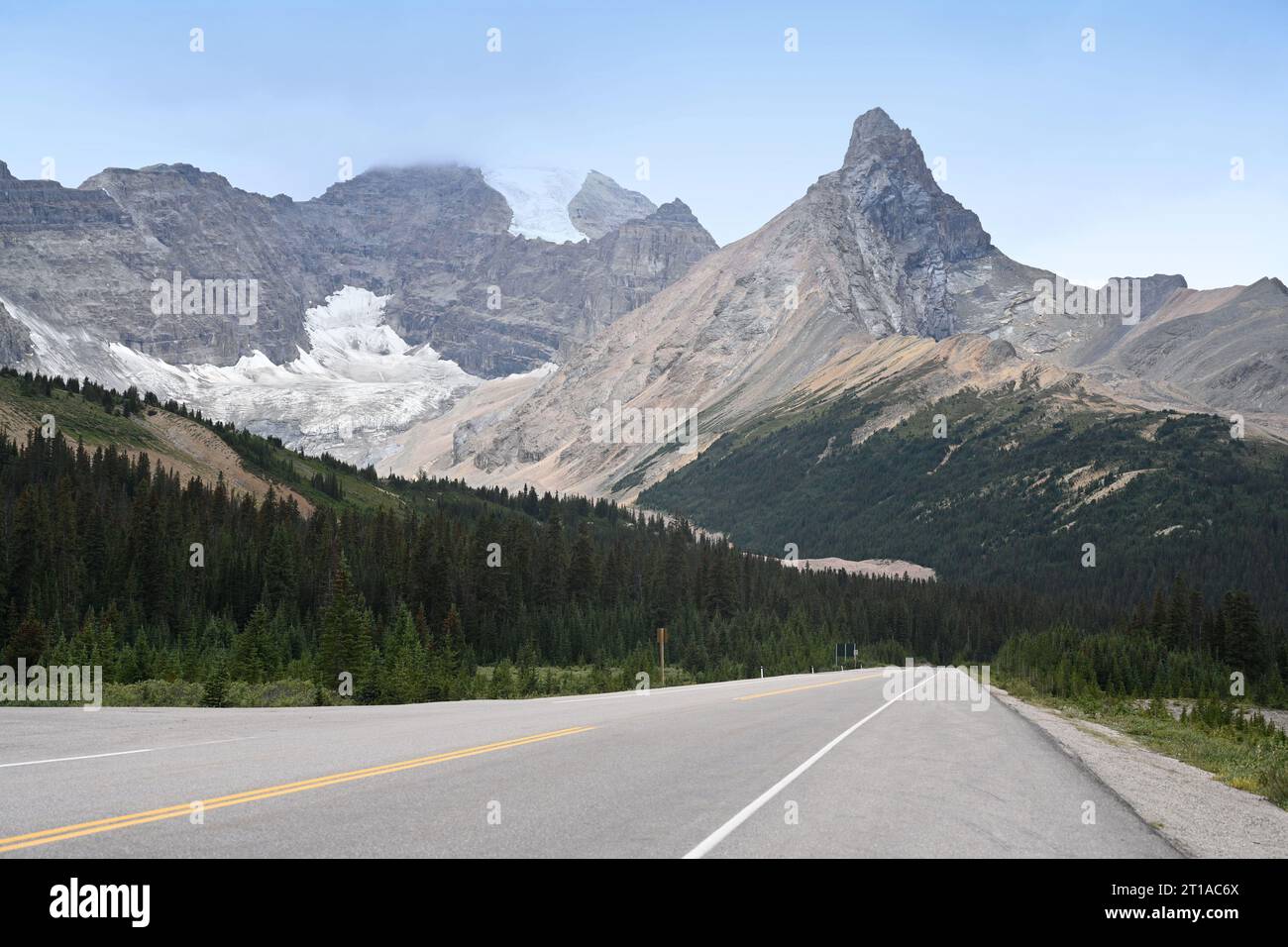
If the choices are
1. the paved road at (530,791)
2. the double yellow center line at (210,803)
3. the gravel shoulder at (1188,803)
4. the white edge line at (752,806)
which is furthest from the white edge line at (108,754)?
the gravel shoulder at (1188,803)

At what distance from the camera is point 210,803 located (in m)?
11.2

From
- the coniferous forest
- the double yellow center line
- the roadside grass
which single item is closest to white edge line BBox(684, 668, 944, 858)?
the double yellow center line

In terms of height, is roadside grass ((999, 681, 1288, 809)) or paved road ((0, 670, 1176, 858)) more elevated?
paved road ((0, 670, 1176, 858))

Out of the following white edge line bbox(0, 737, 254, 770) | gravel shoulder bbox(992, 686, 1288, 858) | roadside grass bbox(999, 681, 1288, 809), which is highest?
white edge line bbox(0, 737, 254, 770)

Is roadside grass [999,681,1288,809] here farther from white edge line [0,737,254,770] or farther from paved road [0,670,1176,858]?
white edge line [0,737,254,770]

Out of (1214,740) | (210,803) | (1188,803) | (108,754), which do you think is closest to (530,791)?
(210,803)

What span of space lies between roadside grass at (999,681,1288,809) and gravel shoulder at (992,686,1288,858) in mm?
506

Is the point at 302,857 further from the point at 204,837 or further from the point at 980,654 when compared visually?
the point at 980,654

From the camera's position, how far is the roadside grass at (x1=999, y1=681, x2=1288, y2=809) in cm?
1883

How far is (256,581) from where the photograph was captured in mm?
97188

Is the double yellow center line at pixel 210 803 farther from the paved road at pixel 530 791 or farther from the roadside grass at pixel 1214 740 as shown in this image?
the roadside grass at pixel 1214 740

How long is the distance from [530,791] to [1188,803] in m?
8.96

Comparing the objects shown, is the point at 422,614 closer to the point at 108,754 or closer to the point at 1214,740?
the point at 1214,740
